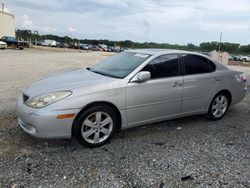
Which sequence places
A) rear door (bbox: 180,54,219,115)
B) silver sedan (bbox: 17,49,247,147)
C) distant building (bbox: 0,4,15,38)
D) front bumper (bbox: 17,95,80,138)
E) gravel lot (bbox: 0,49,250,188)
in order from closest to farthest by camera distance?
gravel lot (bbox: 0,49,250,188) → front bumper (bbox: 17,95,80,138) → silver sedan (bbox: 17,49,247,147) → rear door (bbox: 180,54,219,115) → distant building (bbox: 0,4,15,38)

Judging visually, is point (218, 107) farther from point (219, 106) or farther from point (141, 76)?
point (141, 76)

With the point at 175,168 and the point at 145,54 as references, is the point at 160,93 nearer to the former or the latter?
the point at 145,54

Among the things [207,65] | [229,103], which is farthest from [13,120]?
[229,103]

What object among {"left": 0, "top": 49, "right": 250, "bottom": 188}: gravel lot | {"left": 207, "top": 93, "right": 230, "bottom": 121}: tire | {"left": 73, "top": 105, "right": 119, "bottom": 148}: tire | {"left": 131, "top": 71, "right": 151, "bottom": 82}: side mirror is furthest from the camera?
{"left": 207, "top": 93, "right": 230, "bottom": 121}: tire

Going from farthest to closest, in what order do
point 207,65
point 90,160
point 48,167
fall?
1. point 207,65
2. point 90,160
3. point 48,167

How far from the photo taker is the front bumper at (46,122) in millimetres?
3691

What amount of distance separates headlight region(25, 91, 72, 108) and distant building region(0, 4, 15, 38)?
53.0 metres

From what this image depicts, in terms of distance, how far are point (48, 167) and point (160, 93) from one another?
2.15m

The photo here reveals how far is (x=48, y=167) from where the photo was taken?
11.3ft

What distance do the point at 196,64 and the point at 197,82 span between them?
0.38m

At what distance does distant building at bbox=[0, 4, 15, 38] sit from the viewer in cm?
5089

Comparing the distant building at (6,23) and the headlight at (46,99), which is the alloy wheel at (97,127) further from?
the distant building at (6,23)

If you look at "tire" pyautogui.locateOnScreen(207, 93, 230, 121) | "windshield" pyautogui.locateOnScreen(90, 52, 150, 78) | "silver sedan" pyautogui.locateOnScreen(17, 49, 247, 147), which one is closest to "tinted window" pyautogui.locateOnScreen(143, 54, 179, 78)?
"silver sedan" pyautogui.locateOnScreen(17, 49, 247, 147)

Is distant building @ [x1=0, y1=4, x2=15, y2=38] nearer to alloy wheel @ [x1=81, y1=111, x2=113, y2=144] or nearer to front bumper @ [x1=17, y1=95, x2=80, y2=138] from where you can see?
front bumper @ [x1=17, y1=95, x2=80, y2=138]
